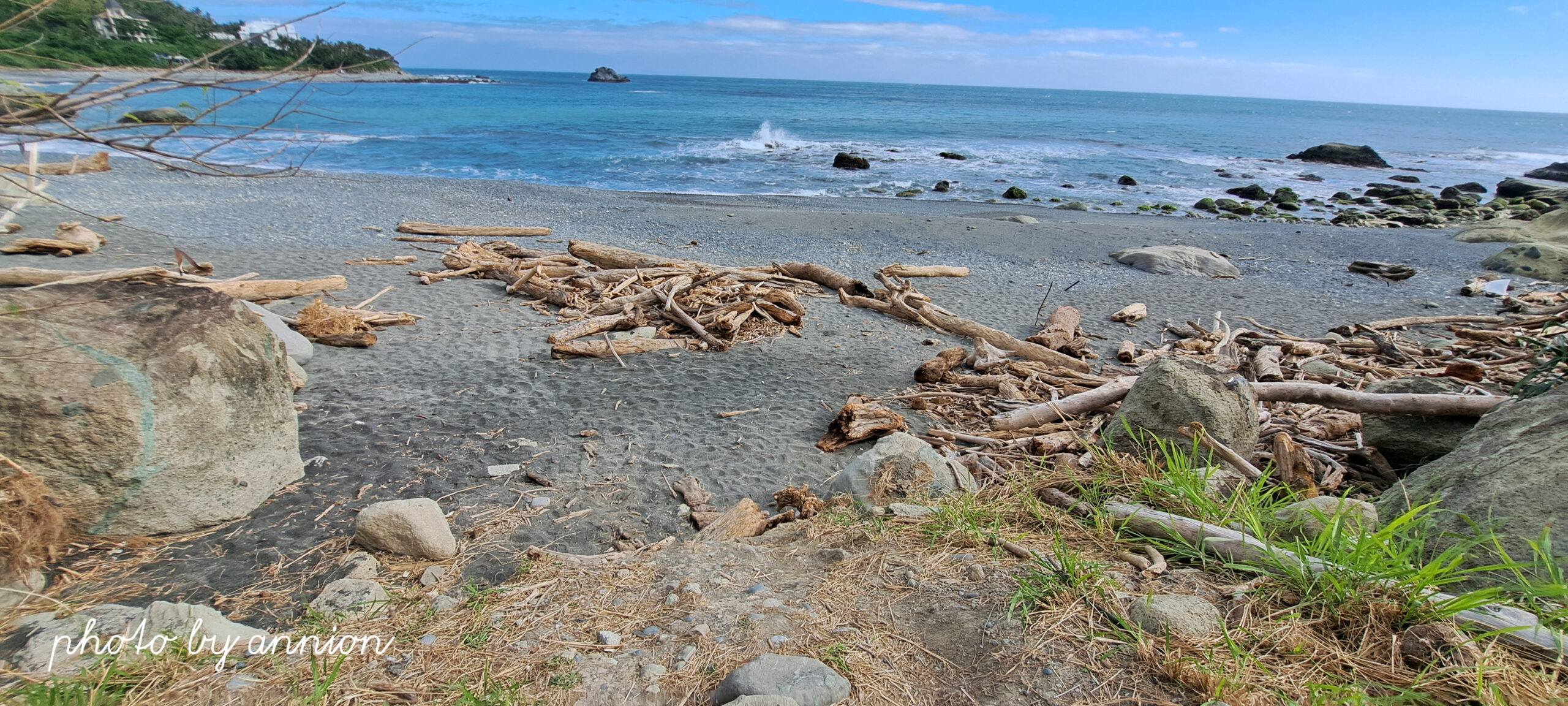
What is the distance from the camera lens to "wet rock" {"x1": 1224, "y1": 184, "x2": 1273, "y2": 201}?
79.4 ft

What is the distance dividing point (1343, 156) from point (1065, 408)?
43250 mm

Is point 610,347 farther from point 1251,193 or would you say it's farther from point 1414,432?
point 1251,193

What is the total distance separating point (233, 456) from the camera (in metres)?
3.57

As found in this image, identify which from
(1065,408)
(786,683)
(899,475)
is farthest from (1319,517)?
(1065,408)

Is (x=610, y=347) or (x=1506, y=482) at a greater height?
(x=1506, y=482)

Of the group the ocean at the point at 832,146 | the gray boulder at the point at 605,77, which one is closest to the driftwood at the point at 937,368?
the ocean at the point at 832,146

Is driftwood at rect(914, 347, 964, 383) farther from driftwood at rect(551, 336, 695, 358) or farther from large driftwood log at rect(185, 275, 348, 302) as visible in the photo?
large driftwood log at rect(185, 275, 348, 302)

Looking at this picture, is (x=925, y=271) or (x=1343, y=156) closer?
(x=925, y=271)

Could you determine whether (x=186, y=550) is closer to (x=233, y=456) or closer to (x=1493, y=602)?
(x=233, y=456)

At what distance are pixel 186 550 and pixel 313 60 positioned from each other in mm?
2188

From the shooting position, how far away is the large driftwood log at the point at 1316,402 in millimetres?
4102

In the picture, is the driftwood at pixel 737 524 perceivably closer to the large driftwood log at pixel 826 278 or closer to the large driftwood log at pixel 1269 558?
the large driftwood log at pixel 1269 558

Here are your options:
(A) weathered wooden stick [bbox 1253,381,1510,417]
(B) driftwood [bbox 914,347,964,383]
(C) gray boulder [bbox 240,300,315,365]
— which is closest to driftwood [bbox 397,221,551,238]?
(C) gray boulder [bbox 240,300,315,365]

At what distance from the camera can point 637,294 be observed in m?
7.74
